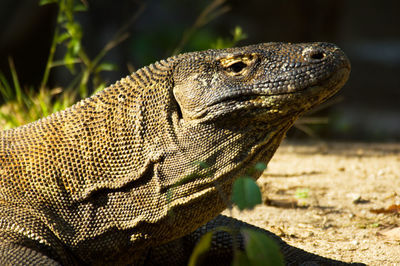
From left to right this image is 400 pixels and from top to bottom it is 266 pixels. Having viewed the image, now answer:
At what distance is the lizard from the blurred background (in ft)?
10.0

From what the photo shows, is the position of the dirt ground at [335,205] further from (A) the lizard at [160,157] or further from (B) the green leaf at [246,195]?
(B) the green leaf at [246,195]

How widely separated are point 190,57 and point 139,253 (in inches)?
43.2

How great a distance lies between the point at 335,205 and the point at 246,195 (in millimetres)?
3053

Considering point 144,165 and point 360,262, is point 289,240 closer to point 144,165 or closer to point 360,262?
point 360,262

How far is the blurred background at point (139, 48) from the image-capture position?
22.0ft

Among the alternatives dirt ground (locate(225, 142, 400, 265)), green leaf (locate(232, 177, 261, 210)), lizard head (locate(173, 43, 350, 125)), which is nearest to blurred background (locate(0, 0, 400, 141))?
dirt ground (locate(225, 142, 400, 265))

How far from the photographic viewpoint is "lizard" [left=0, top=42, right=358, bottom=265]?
10.0ft

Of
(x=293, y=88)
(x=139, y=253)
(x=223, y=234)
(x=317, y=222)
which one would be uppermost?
(x=293, y=88)

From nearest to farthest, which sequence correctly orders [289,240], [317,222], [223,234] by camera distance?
[223,234] < [289,240] < [317,222]

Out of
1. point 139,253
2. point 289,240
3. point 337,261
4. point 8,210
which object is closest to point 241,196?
point 139,253

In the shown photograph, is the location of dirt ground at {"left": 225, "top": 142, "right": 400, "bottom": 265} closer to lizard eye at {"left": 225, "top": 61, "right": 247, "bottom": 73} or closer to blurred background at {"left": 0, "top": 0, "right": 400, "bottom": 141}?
blurred background at {"left": 0, "top": 0, "right": 400, "bottom": 141}

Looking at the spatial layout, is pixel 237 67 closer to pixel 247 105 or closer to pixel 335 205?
pixel 247 105

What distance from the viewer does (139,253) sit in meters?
3.24

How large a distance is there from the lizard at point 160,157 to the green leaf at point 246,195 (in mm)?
545
